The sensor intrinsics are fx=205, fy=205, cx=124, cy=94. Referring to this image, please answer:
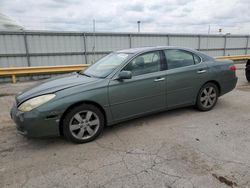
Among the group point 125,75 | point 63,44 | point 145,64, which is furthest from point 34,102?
point 63,44

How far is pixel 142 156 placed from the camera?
299 cm

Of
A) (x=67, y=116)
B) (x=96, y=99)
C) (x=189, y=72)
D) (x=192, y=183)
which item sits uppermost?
(x=189, y=72)

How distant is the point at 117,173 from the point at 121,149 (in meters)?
0.62

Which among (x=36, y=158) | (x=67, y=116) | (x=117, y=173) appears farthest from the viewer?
(x=67, y=116)

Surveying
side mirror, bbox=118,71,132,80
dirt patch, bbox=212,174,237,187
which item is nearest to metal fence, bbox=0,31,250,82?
side mirror, bbox=118,71,132,80

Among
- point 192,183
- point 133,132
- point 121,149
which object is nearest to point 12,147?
point 121,149

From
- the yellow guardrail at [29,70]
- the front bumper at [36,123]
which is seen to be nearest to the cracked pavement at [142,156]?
the front bumper at [36,123]

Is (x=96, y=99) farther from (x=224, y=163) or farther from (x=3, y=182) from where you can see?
(x=224, y=163)

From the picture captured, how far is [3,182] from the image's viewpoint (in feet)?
8.22

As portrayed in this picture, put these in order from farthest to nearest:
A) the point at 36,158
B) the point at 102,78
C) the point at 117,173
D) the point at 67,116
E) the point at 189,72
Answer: the point at 189,72, the point at 102,78, the point at 67,116, the point at 36,158, the point at 117,173

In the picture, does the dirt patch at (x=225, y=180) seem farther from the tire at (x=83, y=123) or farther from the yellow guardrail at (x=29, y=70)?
the yellow guardrail at (x=29, y=70)

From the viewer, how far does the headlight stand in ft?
10.3

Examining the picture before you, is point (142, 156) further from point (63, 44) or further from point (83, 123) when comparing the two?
point (63, 44)

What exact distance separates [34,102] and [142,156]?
184 centimetres
